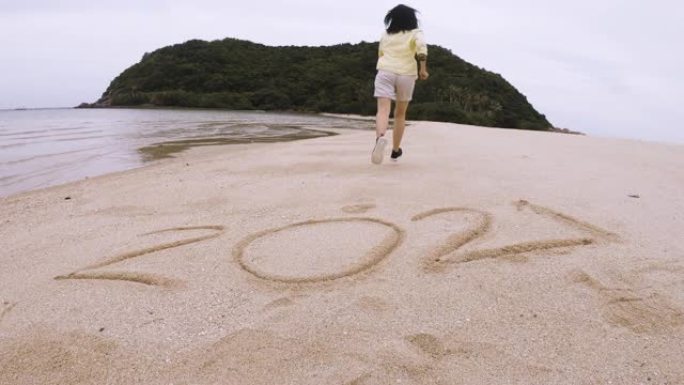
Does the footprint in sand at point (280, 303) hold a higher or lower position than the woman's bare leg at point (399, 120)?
lower

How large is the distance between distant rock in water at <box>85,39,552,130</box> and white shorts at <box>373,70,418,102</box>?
36.5 metres

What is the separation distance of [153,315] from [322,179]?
93.1 inches

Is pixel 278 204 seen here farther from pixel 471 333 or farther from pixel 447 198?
pixel 471 333

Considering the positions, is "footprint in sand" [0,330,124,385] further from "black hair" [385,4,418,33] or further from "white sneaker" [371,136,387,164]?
"black hair" [385,4,418,33]

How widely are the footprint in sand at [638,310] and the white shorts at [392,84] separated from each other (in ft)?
10.0

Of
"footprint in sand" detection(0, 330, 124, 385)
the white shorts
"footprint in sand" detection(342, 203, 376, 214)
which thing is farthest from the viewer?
the white shorts

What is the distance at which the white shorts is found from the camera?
467 cm

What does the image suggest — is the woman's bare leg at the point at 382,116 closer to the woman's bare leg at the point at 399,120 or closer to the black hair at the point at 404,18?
the woman's bare leg at the point at 399,120

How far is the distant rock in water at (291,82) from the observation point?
46094 mm

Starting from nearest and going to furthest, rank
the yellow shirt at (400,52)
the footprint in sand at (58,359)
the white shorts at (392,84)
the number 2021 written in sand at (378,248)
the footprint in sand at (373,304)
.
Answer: the footprint in sand at (58,359)
the footprint in sand at (373,304)
the number 2021 written in sand at (378,248)
the yellow shirt at (400,52)
the white shorts at (392,84)

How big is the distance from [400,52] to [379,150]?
3.14ft

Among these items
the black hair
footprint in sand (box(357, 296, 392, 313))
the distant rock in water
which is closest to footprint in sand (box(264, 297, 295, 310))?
footprint in sand (box(357, 296, 392, 313))

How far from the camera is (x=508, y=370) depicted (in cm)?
152

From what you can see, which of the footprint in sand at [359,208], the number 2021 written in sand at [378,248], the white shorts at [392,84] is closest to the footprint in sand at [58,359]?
the number 2021 written in sand at [378,248]
